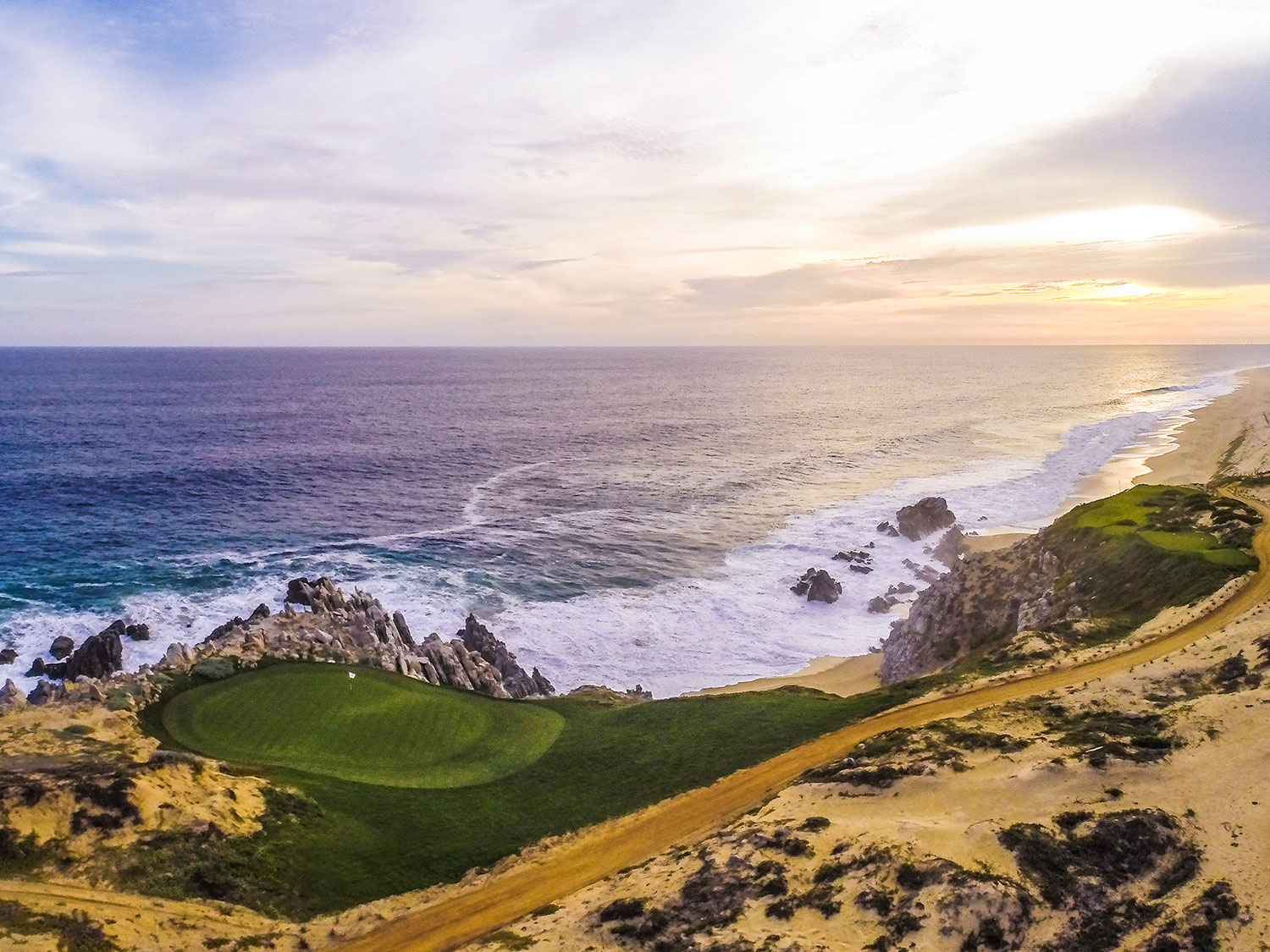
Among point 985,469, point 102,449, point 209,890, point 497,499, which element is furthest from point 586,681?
point 102,449

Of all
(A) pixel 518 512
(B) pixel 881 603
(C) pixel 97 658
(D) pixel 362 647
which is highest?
(A) pixel 518 512

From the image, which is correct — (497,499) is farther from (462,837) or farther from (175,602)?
(462,837)

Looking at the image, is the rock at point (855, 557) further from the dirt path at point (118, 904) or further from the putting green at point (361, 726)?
the dirt path at point (118, 904)

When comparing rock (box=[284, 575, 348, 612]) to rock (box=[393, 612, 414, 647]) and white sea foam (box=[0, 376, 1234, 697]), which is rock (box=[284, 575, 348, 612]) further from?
rock (box=[393, 612, 414, 647])

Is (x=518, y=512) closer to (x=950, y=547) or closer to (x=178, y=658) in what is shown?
(x=950, y=547)

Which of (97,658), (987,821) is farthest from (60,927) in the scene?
(97,658)

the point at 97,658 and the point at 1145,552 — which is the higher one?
the point at 1145,552

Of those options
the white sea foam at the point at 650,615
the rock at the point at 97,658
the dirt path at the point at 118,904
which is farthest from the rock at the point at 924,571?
the rock at the point at 97,658
